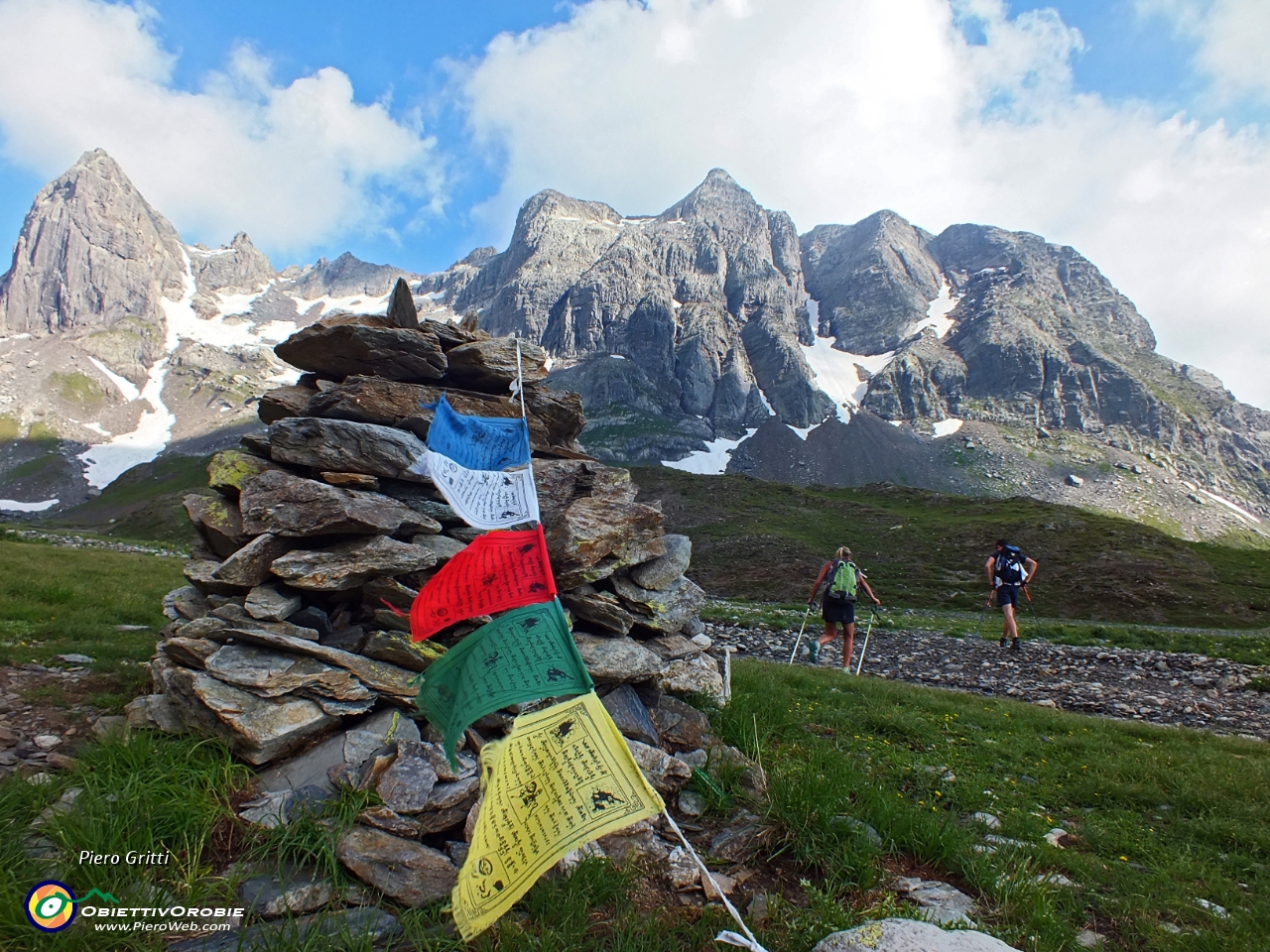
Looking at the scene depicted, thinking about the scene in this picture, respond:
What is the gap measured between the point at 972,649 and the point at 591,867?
1918 cm

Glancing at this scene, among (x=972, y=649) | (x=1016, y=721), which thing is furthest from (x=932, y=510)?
(x=1016, y=721)

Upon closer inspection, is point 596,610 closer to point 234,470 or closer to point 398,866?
point 398,866

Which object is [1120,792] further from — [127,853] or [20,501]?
[20,501]

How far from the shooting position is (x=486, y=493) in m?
7.46

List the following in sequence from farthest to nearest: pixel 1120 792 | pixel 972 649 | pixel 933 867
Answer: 1. pixel 972 649
2. pixel 1120 792
3. pixel 933 867

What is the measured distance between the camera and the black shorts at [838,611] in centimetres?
1662

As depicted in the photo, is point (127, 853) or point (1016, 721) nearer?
point (127, 853)

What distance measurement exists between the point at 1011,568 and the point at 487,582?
780 inches

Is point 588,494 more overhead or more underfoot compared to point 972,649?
more overhead

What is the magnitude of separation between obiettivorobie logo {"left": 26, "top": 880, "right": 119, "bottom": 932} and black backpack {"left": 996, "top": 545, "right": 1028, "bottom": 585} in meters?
22.5

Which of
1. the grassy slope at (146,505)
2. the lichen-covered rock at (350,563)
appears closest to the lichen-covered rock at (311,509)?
the lichen-covered rock at (350,563)

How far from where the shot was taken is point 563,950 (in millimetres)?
4086

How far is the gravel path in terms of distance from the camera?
1255cm

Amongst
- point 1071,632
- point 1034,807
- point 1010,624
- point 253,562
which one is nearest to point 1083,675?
point 1010,624
